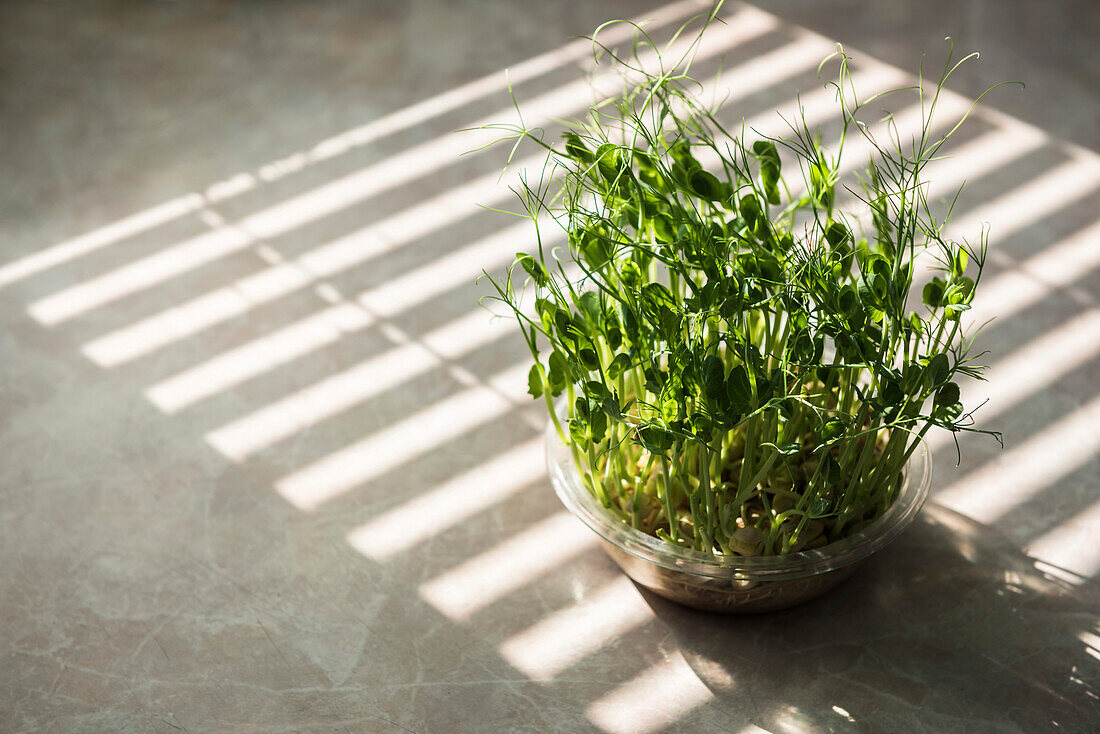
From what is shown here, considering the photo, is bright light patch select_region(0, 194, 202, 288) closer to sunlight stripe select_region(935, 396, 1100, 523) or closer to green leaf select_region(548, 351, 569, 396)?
green leaf select_region(548, 351, 569, 396)

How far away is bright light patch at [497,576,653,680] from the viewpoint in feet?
4.33

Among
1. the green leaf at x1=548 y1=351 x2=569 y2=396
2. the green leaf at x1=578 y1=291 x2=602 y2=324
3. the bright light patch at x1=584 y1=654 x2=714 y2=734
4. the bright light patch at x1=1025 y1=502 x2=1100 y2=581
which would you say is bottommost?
the bright light patch at x1=584 y1=654 x2=714 y2=734

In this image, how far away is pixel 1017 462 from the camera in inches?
61.1

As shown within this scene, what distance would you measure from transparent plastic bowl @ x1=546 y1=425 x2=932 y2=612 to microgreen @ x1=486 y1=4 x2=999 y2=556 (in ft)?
0.07

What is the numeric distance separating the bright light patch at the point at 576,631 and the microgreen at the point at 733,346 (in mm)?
127

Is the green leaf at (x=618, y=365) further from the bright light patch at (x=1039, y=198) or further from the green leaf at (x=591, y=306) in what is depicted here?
the bright light patch at (x=1039, y=198)

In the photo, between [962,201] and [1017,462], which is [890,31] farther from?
[1017,462]

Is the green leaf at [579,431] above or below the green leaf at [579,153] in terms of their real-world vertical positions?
below

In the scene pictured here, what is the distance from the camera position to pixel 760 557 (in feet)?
3.99

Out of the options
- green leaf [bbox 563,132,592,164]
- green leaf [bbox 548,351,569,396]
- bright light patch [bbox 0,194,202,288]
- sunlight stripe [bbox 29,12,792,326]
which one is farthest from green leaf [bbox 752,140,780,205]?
bright light patch [bbox 0,194,202,288]

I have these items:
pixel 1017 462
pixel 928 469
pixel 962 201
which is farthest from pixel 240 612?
pixel 962 201

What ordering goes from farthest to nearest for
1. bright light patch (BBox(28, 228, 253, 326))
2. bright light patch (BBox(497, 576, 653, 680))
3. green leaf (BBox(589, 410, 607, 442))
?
bright light patch (BBox(28, 228, 253, 326))
bright light patch (BBox(497, 576, 653, 680))
green leaf (BBox(589, 410, 607, 442))

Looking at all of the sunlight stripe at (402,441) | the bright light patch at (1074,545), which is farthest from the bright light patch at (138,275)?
the bright light patch at (1074,545)

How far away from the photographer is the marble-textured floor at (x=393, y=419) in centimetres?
129
